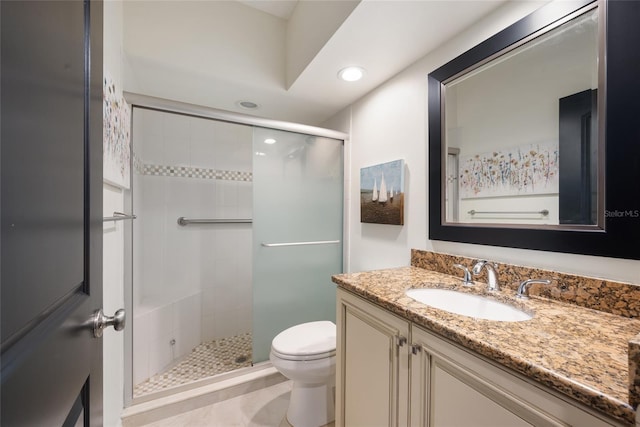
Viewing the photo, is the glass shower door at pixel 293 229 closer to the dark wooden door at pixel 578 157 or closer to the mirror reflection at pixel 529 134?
the mirror reflection at pixel 529 134

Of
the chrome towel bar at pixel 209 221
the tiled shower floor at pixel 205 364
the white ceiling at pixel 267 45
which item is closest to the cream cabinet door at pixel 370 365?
the tiled shower floor at pixel 205 364

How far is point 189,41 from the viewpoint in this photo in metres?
1.58

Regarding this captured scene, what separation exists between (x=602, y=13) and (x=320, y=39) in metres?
1.13

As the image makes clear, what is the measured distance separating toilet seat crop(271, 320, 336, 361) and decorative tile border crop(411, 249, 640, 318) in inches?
34.7

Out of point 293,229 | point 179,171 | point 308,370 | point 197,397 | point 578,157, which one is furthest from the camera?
point 179,171

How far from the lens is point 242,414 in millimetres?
1523

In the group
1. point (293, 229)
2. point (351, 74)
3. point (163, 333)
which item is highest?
point (351, 74)

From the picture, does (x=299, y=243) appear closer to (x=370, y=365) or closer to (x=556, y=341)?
(x=370, y=365)

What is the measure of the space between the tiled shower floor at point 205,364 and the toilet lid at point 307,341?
0.73 metres

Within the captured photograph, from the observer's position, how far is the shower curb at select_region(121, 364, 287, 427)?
4.71 feet

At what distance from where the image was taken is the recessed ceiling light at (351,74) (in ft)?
5.26

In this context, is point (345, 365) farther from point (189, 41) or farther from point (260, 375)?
point (189, 41)

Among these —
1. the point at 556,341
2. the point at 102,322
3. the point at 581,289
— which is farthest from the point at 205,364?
the point at 581,289

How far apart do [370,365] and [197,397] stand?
3.96 feet
